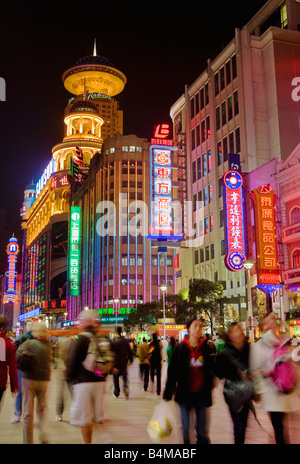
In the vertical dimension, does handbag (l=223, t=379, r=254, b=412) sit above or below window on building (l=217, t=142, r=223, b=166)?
below

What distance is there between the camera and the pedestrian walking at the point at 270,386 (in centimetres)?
669

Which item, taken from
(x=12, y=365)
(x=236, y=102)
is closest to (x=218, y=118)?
(x=236, y=102)

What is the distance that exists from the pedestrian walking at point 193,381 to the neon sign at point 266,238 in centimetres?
3137

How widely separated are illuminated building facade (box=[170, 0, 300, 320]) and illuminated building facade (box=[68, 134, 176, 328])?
98.5 feet

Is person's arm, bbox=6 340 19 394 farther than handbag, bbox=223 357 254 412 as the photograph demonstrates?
Yes

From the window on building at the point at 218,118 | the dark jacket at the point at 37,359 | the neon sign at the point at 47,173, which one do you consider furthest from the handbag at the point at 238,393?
the neon sign at the point at 47,173

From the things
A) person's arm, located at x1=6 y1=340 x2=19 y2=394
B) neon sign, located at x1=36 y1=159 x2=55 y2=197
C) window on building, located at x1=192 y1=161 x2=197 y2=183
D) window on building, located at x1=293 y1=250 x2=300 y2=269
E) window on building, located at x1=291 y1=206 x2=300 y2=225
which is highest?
neon sign, located at x1=36 y1=159 x2=55 y2=197

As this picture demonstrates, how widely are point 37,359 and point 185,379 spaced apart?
105 inches

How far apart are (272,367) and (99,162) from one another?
301 ft

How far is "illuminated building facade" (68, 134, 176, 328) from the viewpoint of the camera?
88562mm

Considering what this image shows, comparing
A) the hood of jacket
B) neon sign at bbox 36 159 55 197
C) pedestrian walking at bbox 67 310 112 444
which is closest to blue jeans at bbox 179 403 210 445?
pedestrian walking at bbox 67 310 112 444

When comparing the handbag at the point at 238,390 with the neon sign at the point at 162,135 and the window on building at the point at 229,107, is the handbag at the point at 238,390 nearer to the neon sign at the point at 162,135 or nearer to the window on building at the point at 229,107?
the neon sign at the point at 162,135

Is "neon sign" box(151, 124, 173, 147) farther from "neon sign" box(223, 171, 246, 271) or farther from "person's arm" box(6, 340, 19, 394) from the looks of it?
"person's arm" box(6, 340, 19, 394)

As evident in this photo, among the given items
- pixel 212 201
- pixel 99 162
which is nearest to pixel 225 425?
pixel 212 201
